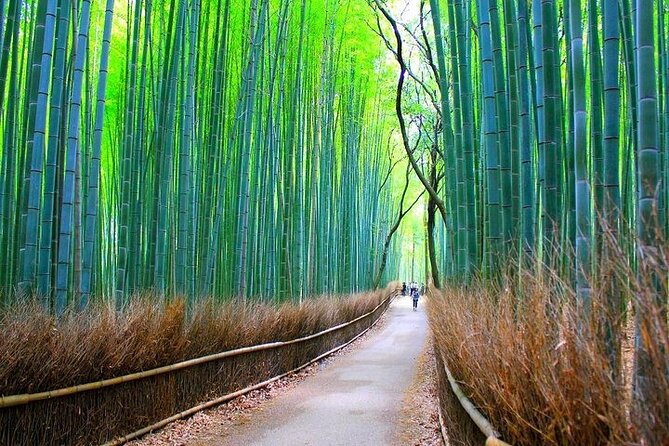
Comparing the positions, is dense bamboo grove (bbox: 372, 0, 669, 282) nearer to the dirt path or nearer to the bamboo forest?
the bamboo forest

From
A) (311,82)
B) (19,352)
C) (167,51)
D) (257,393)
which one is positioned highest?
(311,82)

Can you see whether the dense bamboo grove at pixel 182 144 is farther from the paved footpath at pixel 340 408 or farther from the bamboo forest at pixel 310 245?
the paved footpath at pixel 340 408

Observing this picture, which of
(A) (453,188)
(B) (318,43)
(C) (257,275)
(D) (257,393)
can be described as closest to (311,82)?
(B) (318,43)

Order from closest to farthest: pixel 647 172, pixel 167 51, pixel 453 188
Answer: pixel 647 172
pixel 167 51
pixel 453 188

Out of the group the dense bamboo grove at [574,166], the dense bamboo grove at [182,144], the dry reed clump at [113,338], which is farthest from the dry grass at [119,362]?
the dense bamboo grove at [574,166]

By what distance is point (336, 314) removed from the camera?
891cm

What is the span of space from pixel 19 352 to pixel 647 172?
253 centimetres

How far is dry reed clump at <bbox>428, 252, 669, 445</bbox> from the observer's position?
118cm

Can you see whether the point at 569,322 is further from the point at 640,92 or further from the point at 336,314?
the point at 336,314

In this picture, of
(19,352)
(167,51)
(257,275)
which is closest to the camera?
(19,352)

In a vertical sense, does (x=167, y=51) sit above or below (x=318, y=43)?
below

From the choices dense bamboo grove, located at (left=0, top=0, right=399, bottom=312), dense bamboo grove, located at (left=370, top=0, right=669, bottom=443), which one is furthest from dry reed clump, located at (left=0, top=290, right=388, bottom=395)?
dense bamboo grove, located at (left=370, top=0, right=669, bottom=443)

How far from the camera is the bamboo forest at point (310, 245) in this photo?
1.67 metres

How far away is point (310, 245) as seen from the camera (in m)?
8.91
